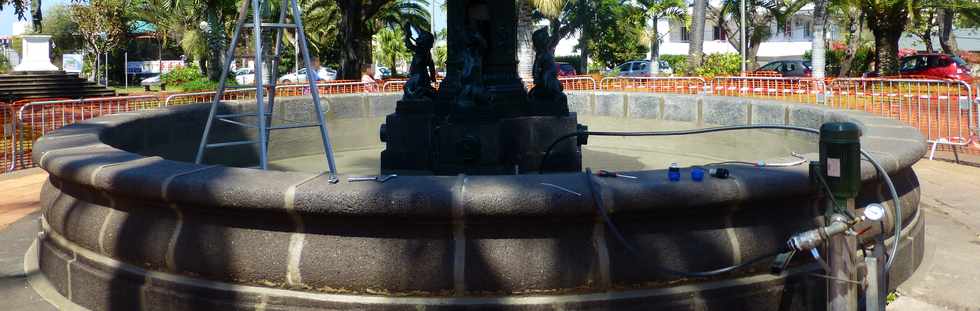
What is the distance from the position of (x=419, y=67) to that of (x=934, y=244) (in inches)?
202

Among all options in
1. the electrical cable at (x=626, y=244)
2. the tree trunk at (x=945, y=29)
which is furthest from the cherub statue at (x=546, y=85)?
the tree trunk at (x=945, y=29)

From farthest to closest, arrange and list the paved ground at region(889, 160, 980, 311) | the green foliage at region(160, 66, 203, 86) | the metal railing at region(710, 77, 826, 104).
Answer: the green foliage at region(160, 66, 203, 86)
the metal railing at region(710, 77, 826, 104)
the paved ground at region(889, 160, 980, 311)

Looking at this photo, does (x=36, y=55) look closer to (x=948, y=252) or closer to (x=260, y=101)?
(x=260, y=101)

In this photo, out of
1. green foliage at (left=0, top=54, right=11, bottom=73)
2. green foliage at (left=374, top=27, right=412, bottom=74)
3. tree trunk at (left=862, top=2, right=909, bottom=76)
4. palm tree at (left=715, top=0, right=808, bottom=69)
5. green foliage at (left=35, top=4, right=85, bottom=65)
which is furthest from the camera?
green foliage at (left=35, top=4, right=85, bottom=65)

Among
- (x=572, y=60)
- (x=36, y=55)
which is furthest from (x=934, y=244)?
(x=572, y=60)

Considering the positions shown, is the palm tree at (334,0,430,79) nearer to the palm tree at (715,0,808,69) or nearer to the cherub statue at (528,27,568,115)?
the palm tree at (715,0,808,69)

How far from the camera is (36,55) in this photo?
1256 inches

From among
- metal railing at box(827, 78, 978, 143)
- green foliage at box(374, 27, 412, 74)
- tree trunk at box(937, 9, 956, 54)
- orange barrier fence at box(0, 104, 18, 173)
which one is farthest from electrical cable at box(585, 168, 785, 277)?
green foliage at box(374, 27, 412, 74)

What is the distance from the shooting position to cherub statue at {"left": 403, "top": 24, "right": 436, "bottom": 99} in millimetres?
8875

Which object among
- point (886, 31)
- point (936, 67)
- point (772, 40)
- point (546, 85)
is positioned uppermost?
point (772, 40)

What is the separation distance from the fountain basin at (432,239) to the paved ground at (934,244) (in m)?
0.51

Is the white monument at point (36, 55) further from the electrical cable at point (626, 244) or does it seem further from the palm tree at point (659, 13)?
the electrical cable at point (626, 244)

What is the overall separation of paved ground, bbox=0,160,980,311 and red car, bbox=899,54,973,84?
2113 centimetres

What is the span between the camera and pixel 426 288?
4578 mm
